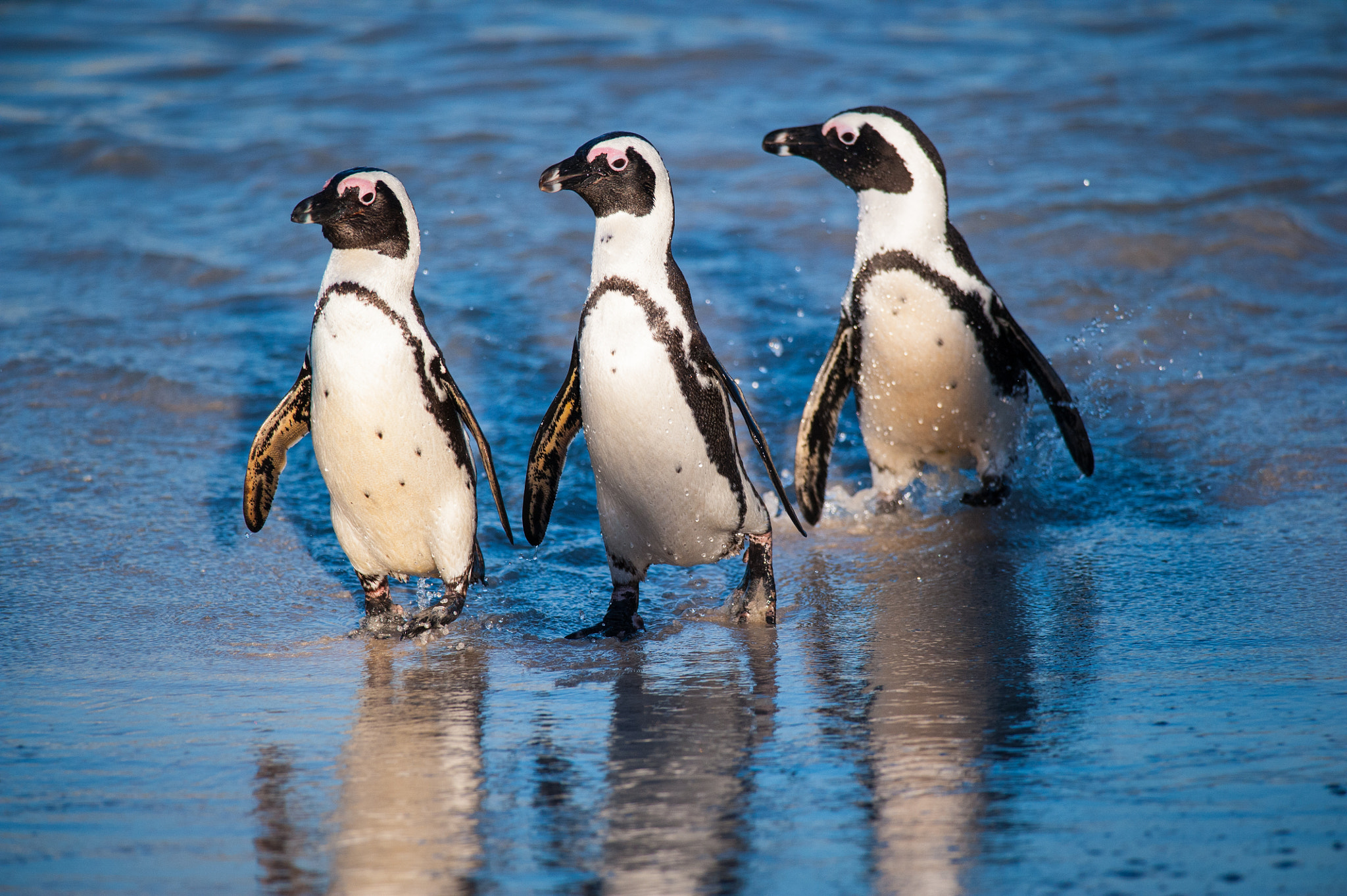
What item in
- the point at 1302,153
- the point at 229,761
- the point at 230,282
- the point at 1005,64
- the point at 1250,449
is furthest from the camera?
the point at 1005,64

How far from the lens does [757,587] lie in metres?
3.22

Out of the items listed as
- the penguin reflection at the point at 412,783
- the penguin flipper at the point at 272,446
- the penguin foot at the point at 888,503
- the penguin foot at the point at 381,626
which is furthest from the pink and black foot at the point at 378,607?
the penguin foot at the point at 888,503

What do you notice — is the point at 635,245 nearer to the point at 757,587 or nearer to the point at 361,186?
the point at 361,186

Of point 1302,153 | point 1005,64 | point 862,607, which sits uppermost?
point 1005,64

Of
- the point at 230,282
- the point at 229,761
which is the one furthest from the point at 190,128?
the point at 229,761

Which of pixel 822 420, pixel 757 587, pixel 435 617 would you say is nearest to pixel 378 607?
pixel 435 617

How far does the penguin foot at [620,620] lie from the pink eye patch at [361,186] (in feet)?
3.56

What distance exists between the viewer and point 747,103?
32.8ft

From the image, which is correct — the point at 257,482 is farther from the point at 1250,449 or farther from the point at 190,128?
the point at 190,128

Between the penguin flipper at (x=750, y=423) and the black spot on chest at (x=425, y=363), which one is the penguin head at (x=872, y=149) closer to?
the penguin flipper at (x=750, y=423)

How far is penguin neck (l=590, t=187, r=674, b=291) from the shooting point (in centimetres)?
304

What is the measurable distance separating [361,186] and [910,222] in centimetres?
170

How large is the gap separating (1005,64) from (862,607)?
8656 mm

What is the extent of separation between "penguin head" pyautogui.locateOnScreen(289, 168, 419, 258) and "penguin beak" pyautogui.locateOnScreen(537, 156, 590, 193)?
0.32 meters
